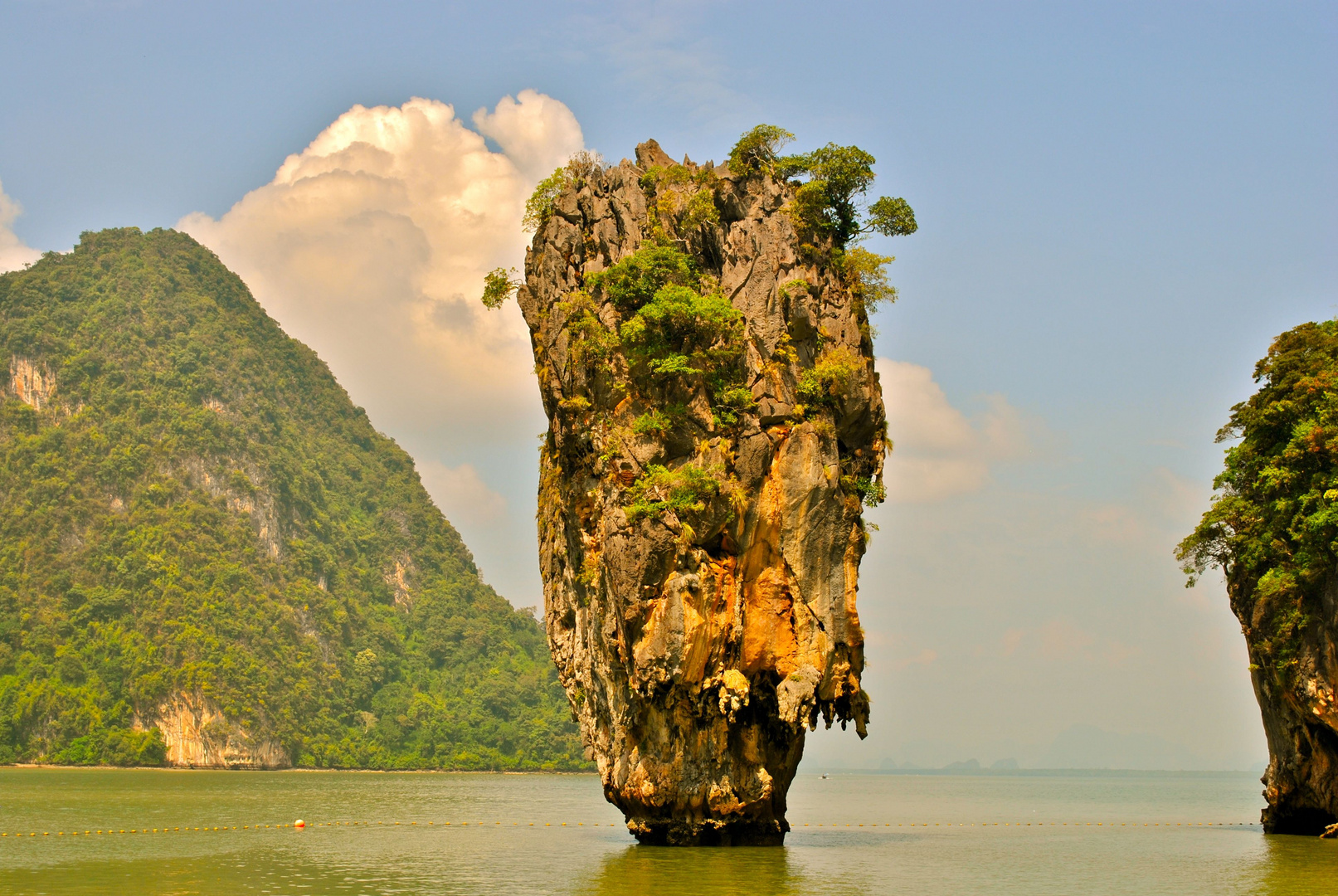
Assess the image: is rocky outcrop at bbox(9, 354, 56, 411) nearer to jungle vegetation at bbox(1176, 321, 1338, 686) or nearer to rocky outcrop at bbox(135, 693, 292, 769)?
rocky outcrop at bbox(135, 693, 292, 769)

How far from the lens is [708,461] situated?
89.7 ft

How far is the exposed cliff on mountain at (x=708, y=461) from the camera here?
26.8 m

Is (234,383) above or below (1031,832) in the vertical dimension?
above

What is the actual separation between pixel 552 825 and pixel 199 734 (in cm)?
5856

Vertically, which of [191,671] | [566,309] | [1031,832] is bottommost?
[1031,832]

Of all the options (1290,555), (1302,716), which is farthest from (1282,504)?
(1302,716)

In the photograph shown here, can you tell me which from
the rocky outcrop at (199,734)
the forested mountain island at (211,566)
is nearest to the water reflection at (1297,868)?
the rocky outcrop at (199,734)

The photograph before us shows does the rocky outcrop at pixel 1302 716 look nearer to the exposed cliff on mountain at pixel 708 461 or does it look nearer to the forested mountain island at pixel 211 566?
the exposed cliff on mountain at pixel 708 461

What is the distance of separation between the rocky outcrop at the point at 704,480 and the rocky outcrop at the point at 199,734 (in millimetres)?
68564

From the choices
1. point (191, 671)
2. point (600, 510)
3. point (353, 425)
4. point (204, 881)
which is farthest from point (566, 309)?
point (353, 425)

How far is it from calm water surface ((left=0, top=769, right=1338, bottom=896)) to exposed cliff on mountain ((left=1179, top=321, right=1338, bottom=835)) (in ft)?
6.38

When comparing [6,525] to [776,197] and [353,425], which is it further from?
[776,197]

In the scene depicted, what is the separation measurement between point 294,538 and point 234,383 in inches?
986

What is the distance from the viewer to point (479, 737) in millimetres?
108125
